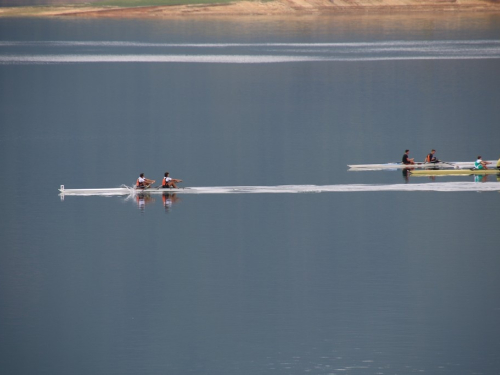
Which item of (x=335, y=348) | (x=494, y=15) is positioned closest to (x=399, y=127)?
(x=335, y=348)

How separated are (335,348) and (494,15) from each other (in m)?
168

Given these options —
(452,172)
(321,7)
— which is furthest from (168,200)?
(321,7)

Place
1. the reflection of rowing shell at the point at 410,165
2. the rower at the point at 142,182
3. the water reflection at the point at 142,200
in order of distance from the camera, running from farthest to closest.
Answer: the reflection of rowing shell at the point at 410,165 < the rower at the point at 142,182 < the water reflection at the point at 142,200

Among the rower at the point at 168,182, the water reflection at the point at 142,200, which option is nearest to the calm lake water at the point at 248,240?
the water reflection at the point at 142,200

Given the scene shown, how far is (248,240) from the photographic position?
35.0 metres

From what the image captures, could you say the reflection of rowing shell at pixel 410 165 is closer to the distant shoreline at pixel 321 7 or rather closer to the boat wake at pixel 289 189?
the boat wake at pixel 289 189

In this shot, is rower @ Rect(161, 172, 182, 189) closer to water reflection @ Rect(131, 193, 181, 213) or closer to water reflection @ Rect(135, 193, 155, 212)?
water reflection @ Rect(131, 193, 181, 213)

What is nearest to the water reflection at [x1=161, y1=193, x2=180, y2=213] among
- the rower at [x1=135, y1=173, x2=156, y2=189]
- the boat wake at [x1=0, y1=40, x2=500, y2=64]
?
the rower at [x1=135, y1=173, x2=156, y2=189]

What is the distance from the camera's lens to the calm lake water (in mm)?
25250

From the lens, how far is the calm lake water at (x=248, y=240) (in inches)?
994

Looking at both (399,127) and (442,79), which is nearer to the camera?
(399,127)

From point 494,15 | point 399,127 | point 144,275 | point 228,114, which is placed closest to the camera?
point 144,275

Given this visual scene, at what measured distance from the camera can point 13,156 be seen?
53469mm

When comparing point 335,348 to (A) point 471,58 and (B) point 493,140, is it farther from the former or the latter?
(A) point 471,58
